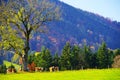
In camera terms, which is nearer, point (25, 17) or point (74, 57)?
point (25, 17)

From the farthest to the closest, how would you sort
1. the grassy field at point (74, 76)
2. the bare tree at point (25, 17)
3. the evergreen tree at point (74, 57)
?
1. the evergreen tree at point (74, 57)
2. the bare tree at point (25, 17)
3. the grassy field at point (74, 76)

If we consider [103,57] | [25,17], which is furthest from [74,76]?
[103,57]

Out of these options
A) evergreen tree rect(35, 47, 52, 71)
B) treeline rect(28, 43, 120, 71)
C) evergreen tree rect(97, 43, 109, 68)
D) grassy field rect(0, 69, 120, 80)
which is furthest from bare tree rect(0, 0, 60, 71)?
evergreen tree rect(35, 47, 52, 71)

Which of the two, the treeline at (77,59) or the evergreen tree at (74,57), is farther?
the evergreen tree at (74,57)

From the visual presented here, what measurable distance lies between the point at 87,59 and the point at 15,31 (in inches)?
3316

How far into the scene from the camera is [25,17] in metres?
60.5

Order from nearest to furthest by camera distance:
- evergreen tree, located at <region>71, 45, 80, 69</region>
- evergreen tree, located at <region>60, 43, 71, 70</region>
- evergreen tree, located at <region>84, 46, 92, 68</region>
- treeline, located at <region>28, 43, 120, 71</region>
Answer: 1. evergreen tree, located at <region>60, 43, 71, 70</region>
2. treeline, located at <region>28, 43, 120, 71</region>
3. evergreen tree, located at <region>71, 45, 80, 69</region>
4. evergreen tree, located at <region>84, 46, 92, 68</region>

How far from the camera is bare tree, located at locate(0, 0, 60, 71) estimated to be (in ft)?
196

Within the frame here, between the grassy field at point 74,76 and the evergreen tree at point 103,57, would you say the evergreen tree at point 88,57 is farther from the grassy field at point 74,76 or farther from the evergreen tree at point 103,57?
the grassy field at point 74,76

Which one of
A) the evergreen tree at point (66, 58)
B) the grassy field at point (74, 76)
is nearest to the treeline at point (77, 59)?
the evergreen tree at point (66, 58)

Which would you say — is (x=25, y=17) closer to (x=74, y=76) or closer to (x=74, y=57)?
(x=74, y=76)

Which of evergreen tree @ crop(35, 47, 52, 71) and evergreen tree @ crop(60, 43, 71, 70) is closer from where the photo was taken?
evergreen tree @ crop(60, 43, 71, 70)

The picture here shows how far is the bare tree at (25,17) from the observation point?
2357 inches

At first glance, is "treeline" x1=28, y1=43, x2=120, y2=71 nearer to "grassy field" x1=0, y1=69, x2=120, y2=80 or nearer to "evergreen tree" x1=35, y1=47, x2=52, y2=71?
"evergreen tree" x1=35, y1=47, x2=52, y2=71
